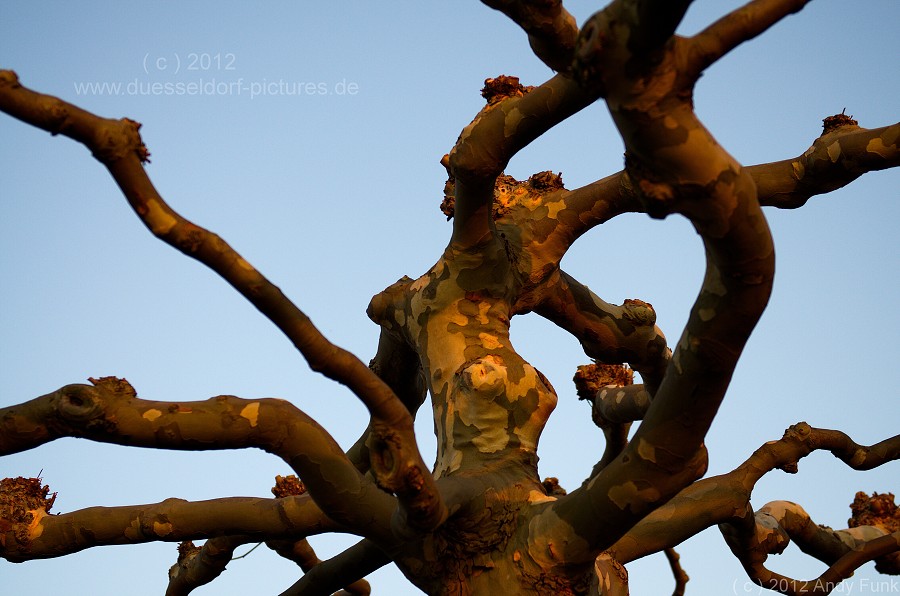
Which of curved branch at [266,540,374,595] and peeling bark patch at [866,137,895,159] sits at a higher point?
peeling bark patch at [866,137,895,159]

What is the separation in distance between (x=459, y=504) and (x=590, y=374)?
213 cm

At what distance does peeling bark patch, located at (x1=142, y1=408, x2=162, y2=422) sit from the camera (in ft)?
10.6

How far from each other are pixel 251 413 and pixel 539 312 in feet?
8.58

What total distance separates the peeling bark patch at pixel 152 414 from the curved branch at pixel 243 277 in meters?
0.59

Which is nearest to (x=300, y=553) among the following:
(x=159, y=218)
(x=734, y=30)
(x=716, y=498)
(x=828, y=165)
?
(x=716, y=498)

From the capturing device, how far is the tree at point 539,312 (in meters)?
2.62

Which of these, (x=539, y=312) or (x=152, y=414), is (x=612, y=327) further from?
(x=152, y=414)

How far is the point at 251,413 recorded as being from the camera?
3.35 meters

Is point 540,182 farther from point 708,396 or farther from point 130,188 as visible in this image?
point 130,188

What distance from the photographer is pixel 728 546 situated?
5.32 meters

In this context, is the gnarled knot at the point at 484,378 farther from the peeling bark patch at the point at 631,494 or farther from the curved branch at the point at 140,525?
the peeling bark patch at the point at 631,494

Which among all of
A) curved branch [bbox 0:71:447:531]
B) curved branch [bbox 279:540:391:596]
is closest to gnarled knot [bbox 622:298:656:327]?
curved branch [bbox 279:540:391:596]

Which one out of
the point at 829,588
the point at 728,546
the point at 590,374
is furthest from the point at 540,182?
the point at 829,588

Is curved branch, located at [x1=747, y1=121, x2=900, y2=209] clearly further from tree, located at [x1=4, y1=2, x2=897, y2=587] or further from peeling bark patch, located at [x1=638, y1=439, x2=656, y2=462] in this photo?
peeling bark patch, located at [x1=638, y1=439, x2=656, y2=462]
